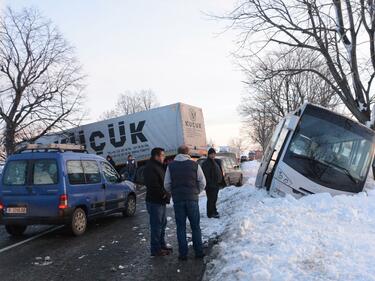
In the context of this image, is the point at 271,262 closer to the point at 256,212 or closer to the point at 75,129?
the point at 256,212

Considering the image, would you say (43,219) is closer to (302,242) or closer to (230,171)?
(302,242)

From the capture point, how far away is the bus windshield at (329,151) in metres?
10.3

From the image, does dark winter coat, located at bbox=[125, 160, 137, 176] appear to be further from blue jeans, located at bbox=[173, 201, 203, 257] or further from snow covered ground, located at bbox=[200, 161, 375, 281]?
blue jeans, located at bbox=[173, 201, 203, 257]

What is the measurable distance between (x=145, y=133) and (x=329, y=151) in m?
16.3

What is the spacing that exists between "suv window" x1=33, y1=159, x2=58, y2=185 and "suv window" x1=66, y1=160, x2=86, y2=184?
34 cm

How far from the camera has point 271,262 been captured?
17.0 feet

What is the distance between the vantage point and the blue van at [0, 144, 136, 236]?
30.2ft

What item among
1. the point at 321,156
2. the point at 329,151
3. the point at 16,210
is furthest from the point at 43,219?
the point at 329,151

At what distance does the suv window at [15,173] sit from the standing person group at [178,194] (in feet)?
11.6

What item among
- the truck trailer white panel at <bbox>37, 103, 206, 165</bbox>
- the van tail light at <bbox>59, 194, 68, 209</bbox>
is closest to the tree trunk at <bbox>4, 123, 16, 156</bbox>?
the truck trailer white panel at <bbox>37, 103, 206, 165</bbox>

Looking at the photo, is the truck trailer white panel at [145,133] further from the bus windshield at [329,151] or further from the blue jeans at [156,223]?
the blue jeans at [156,223]

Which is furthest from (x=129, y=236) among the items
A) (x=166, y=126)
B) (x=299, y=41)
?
(x=166, y=126)

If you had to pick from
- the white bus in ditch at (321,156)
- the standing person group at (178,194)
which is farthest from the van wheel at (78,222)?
the white bus in ditch at (321,156)

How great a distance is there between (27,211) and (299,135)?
6.49 metres
